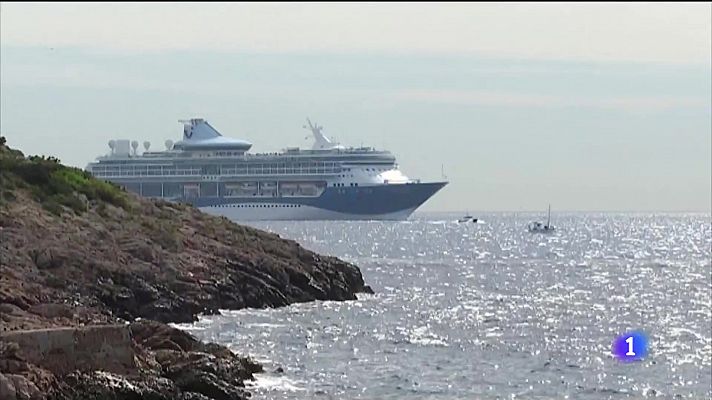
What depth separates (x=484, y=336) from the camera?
28.1 meters

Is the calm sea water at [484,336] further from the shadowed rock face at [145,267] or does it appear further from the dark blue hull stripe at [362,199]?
the dark blue hull stripe at [362,199]

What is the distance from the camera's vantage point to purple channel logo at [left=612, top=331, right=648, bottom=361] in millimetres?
25266

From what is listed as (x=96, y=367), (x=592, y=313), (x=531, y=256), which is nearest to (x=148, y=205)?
(x=592, y=313)

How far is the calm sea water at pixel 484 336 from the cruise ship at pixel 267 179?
52.9m

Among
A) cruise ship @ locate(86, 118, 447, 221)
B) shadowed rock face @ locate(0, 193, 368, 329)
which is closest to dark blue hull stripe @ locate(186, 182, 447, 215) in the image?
cruise ship @ locate(86, 118, 447, 221)

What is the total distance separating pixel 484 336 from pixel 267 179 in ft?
263

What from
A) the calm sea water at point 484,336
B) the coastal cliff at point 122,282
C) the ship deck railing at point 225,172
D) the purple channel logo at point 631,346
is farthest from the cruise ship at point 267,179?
the purple channel logo at point 631,346

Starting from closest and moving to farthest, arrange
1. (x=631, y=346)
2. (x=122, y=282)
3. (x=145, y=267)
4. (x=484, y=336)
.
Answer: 1. (x=631, y=346)
2. (x=122, y=282)
3. (x=484, y=336)
4. (x=145, y=267)

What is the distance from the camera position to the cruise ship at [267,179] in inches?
4205

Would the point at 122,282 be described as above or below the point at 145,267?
below

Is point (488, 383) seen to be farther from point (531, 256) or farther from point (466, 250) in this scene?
point (466, 250)

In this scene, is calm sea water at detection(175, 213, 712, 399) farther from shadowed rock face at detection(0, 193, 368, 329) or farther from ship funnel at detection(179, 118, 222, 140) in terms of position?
ship funnel at detection(179, 118, 222, 140)

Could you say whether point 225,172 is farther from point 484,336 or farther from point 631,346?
point 631,346

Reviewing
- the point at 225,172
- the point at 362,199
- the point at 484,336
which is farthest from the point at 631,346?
the point at 225,172
